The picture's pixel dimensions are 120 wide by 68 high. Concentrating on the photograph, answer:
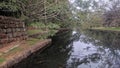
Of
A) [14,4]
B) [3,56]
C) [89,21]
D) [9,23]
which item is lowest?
[89,21]

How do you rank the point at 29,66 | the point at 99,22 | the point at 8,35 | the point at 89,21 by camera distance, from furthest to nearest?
1. the point at 89,21
2. the point at 99,22
3. the point at 8,35
4. the point at 29,66

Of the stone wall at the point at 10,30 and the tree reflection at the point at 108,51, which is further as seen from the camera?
the stone wall at the point at 10,30

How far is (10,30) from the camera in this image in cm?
1459

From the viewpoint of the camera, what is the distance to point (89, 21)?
256 feet

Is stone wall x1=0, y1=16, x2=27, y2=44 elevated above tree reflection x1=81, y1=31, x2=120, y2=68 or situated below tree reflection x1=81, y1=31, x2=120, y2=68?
above

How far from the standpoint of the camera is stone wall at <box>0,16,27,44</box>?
1329 centimetres

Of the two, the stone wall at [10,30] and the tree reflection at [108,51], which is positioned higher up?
the stone wall at [10,30]

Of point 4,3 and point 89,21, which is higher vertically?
point 4,3

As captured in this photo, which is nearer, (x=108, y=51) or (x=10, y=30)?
(x=10, y=30)

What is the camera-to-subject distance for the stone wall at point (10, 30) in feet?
43.6

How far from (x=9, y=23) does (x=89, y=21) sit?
215ft

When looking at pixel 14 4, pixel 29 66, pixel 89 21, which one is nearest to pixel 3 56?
pixel 29 66

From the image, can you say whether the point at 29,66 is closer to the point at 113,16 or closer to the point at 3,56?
the point at 3,56

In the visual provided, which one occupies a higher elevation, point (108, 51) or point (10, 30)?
point (10, 30)
